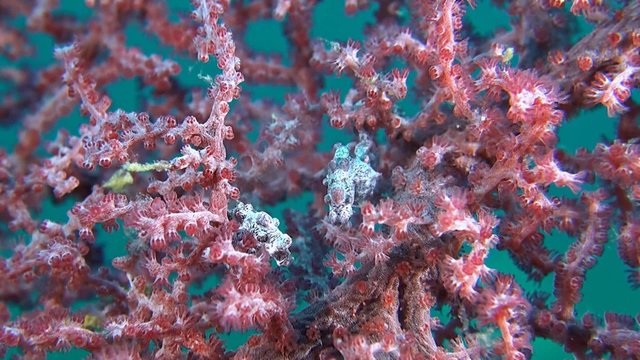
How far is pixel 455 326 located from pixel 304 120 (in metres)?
1.25

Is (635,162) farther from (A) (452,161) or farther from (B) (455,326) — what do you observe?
(B) (455,326)

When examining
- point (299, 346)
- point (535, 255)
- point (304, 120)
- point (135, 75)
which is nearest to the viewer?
point (299, 346)

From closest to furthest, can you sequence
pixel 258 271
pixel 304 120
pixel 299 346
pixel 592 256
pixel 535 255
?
pixel 258 271 < pixel 299 346 < pixel 592 256 < pixel 535 255 < pixel 304 120

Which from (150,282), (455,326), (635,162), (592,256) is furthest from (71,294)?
(635,162)

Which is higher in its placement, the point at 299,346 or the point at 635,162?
the point at 635,162

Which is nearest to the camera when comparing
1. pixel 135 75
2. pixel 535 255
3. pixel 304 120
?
pixel 535 255

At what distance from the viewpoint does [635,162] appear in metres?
1.97

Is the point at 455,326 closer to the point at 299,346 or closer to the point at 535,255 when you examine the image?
the point at 535,255

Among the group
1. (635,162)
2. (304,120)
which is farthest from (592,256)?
(304,120)

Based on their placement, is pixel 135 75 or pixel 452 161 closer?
pixel 452 161

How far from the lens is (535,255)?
220 cm


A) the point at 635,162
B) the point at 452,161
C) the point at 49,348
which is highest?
the point at 452,161

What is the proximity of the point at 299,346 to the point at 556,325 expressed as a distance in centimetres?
109

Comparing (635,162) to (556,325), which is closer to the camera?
(635,162)
